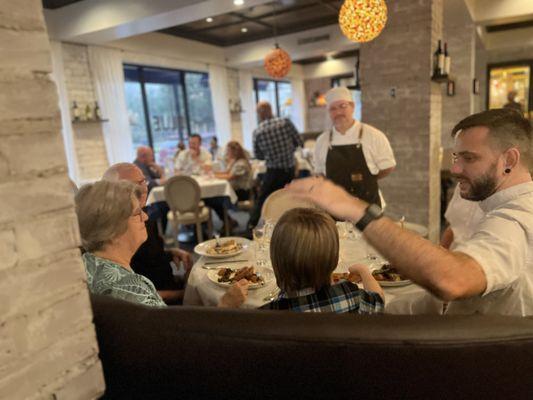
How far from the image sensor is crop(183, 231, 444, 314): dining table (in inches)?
55.0

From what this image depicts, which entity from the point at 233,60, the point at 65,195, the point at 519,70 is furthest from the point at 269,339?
the point at 519,70

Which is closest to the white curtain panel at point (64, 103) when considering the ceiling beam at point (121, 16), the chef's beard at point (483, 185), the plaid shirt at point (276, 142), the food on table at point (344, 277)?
the ceiling beam at point (121, 16)

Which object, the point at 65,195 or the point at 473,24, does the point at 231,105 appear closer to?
the point at 473,24

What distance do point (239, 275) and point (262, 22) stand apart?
6.86 meters

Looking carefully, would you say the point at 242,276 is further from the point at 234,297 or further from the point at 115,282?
the point at 115,282

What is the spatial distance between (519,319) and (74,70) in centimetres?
673

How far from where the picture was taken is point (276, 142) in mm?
4914

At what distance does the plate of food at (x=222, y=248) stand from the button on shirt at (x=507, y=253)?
3.63ft

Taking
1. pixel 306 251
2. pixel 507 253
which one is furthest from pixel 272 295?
pixel 507 253

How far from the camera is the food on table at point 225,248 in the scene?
1.98m

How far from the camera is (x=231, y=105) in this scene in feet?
31.8

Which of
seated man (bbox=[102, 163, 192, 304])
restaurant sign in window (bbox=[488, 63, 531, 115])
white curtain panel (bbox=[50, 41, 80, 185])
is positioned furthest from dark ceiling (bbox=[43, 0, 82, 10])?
restaurant sign in window (bbox=[488, 63, 531, 115])

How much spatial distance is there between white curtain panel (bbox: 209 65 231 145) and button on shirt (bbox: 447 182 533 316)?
8.50 m

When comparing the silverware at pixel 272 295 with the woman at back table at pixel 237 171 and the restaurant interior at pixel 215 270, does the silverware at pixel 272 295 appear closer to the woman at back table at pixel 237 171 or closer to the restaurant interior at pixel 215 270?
the restaurant interior at pixel 215 270
